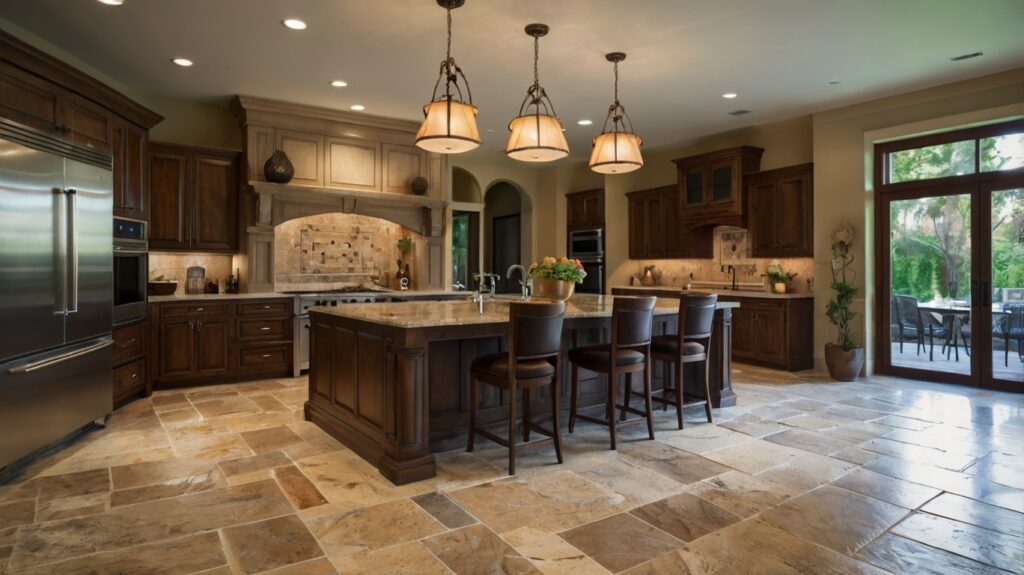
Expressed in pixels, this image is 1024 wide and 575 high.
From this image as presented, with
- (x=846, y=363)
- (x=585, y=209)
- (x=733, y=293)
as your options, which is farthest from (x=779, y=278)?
(x=585, y=209)

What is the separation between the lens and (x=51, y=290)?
3494 mm

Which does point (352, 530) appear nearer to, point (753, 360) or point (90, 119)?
point (90, 119)

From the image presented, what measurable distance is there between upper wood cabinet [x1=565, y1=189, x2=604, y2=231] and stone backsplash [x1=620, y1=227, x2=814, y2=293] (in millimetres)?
1250

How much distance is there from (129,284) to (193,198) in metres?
1.47

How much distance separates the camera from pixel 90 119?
4.34 metres

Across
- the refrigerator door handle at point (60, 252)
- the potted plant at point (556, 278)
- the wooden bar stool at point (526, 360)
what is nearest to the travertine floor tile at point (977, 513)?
the wooden bar stool at point (526, 360)

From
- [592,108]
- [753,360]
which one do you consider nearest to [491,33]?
[592,108]

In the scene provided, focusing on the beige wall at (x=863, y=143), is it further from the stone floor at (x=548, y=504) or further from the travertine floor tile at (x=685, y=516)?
the travertine floor tile at (x=685, y=516)

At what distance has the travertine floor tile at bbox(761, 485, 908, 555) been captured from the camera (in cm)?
250

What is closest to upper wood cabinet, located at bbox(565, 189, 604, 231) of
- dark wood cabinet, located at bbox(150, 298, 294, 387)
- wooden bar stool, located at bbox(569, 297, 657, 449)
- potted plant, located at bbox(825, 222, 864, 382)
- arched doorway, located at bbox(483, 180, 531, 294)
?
arched doorway, located at bbox(483, 180, 531, 294)

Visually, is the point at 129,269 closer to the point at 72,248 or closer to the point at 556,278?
the point at 72,248

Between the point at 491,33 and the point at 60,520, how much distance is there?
12.9 feet

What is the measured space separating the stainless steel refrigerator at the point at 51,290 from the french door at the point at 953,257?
23.5 feet

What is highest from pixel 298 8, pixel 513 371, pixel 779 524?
pixel 298 8
